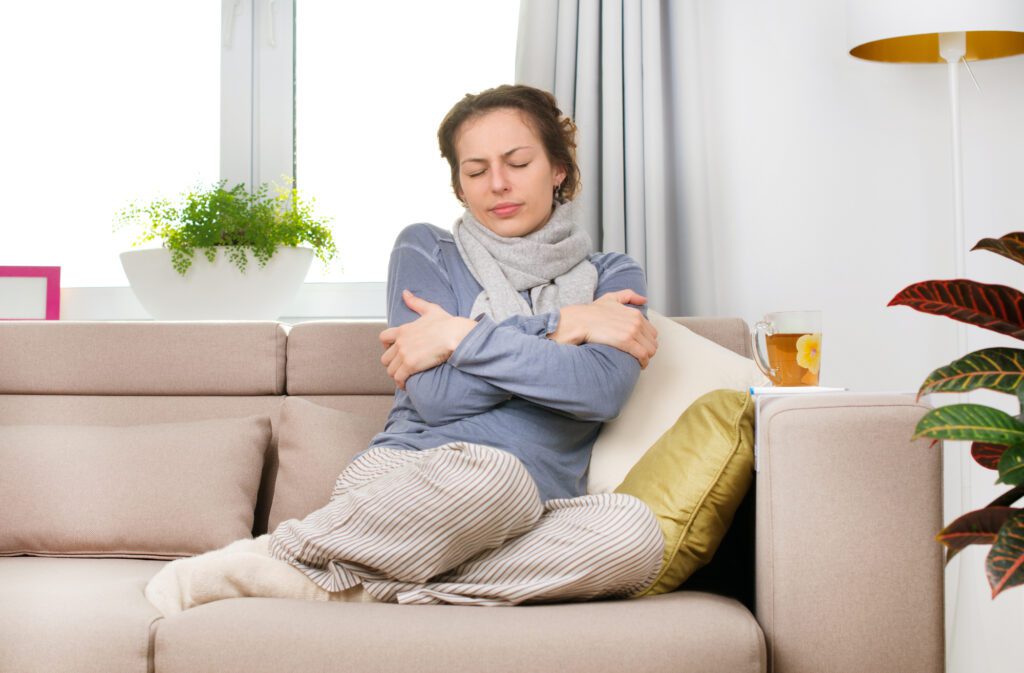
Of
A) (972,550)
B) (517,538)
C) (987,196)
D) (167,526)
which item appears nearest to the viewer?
(517,538)

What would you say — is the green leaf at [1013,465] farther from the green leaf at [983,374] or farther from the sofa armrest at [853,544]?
the sofa armrest at [853,544]

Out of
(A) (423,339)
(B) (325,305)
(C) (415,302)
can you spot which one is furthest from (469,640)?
(B) (325,305)

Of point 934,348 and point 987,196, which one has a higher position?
point 987,196

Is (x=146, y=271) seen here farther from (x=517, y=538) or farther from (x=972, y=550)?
(x=972, y=550)

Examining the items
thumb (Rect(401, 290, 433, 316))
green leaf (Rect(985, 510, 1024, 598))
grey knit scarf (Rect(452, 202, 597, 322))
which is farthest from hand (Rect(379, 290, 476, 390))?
green leaf (Rect(985, 510, 1024, 598))

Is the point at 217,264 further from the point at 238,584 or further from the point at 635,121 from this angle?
the point at 238,584

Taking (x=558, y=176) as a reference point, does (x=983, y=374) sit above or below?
below

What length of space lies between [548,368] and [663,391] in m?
0.30

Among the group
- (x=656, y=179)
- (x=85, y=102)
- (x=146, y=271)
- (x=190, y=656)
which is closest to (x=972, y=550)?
(x=656, y=179)

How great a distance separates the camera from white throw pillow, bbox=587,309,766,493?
5.30 ft

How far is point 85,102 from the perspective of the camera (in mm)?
2814

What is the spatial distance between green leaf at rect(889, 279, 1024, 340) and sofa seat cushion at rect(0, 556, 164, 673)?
1.01m

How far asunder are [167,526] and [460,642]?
0.88m

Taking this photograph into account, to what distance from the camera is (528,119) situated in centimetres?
180
